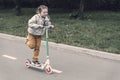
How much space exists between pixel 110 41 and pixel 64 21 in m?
4.98

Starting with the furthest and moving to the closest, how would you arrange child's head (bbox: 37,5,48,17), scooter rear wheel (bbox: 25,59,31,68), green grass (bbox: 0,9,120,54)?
green grass (bbox: 0,9,120,54), scooter rear wheel (bbox: 25,59,31,68), child's head (bbox: 37,5,48,17)

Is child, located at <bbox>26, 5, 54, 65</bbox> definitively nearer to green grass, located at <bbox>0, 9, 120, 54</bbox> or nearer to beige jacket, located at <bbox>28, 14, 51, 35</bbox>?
beige jacket, located at <bbox>28, 14, 51, 35</bbox>

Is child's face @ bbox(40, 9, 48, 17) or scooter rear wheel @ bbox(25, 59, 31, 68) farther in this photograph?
scooter rear wheel @ bbox(25, 59, 31, 68)

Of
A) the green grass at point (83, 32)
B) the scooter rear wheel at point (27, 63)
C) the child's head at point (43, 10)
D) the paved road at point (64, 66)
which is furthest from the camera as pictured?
the green grass at point (83, 32)

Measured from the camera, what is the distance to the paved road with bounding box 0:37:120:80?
7656 millimetres

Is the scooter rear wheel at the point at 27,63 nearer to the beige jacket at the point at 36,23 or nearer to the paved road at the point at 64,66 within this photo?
the paved road at the point at 64,66

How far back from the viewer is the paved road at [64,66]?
7656 millimetres

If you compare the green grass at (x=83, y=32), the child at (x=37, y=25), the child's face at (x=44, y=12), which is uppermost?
the child's face at (x=44, y=12)

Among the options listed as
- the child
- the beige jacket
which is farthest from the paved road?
the beige jacket

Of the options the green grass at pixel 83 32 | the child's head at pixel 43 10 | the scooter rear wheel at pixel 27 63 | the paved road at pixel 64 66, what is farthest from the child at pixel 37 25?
the green grass at pixel 83 32

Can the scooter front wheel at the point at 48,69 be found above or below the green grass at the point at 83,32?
below

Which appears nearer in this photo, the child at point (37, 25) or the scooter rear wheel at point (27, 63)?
the child at point (37, 25)

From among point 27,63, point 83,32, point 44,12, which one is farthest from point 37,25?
point 83,32

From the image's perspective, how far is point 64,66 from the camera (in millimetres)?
8633
